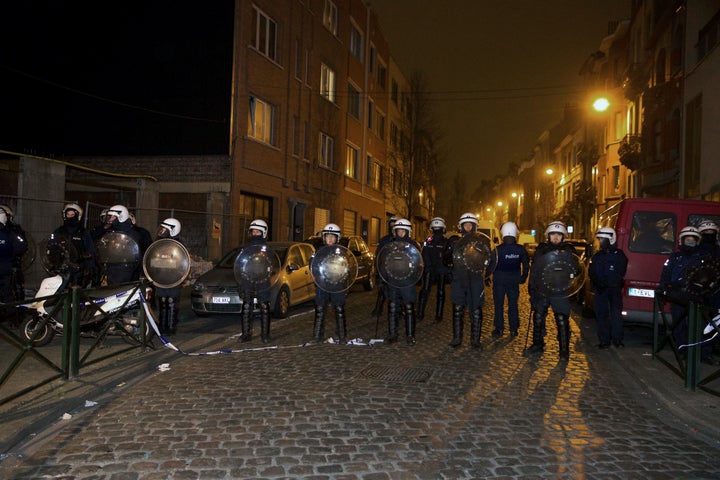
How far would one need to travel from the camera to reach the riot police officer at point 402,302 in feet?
27.6

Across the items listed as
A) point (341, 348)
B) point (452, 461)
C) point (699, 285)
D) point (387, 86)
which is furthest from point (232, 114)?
point (387, 86)

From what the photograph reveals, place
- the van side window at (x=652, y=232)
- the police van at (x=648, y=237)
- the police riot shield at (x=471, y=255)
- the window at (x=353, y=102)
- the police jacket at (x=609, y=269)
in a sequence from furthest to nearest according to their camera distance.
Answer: the window at (x=353, y=102) → the van side window at (x=652, y=232) → the police van at (x=648, y=237) → the police jacket at (x=609, y=269) → the police riot shield at (x=471, y=255)

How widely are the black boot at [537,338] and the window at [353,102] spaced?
77.8 ft

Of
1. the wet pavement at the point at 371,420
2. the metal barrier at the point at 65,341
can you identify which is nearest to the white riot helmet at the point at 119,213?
the metal barrier at the point at 65,341

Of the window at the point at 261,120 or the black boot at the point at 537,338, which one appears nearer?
the black boot at the point at 537,338

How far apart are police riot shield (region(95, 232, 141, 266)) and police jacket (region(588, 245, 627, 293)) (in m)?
6.96

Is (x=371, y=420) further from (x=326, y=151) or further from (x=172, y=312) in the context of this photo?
(x=326, y=151)

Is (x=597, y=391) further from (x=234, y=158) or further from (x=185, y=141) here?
(x=185, y=141)

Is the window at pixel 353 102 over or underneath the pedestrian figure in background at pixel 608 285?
over

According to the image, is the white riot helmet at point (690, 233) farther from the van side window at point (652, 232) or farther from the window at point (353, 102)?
the window at point (353, 102)

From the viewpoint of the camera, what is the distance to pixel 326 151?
26.8 meters

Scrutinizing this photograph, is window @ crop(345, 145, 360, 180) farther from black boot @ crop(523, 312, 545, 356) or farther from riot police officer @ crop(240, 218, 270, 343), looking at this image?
black boot @ crop(523, 312, 545, 356)

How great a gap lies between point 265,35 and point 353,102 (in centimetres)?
1085

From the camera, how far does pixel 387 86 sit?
38.0 m
